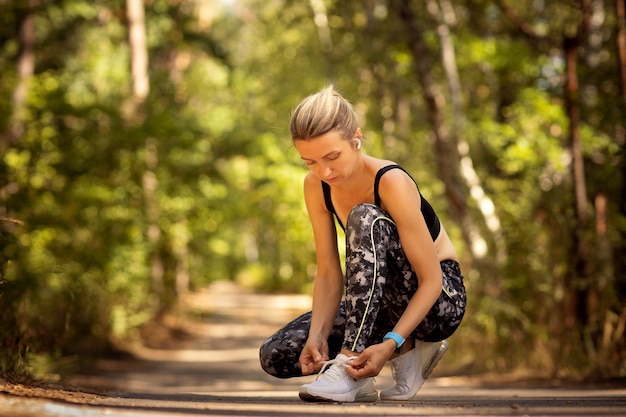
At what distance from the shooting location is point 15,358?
16.3 feet

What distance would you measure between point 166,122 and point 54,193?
7.30 ft

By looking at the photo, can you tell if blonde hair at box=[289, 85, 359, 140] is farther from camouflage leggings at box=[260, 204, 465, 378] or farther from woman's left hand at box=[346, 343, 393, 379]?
woman's left hand at box=[346, 343, 393, 379]

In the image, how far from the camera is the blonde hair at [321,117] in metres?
4.02

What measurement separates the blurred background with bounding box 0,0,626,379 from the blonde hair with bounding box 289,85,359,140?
49 cm

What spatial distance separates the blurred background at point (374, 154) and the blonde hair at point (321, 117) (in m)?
0.49

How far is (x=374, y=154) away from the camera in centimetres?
1634

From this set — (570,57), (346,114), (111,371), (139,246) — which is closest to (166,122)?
(139,246)

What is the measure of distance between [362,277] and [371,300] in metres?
0.11

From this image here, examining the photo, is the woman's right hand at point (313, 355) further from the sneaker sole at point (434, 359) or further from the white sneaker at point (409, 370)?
the sneaker sole at point (434, 359)

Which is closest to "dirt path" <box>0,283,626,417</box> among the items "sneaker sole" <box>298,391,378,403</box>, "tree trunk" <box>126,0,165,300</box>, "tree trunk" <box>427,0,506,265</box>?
"sneaker sole" <box>298,391,378,403</box>

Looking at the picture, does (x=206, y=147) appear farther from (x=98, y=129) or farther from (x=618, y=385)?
(x=618, y=385)

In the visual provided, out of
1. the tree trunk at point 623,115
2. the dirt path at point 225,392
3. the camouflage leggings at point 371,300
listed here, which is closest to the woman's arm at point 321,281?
the camouflage leggings at point 371,300

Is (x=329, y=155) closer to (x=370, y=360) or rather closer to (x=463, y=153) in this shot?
(x=370, y=360)

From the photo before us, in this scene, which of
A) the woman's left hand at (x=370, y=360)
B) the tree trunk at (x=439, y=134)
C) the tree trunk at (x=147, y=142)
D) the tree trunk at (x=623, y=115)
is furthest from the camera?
the tree trunk at (x=147, y=142)
